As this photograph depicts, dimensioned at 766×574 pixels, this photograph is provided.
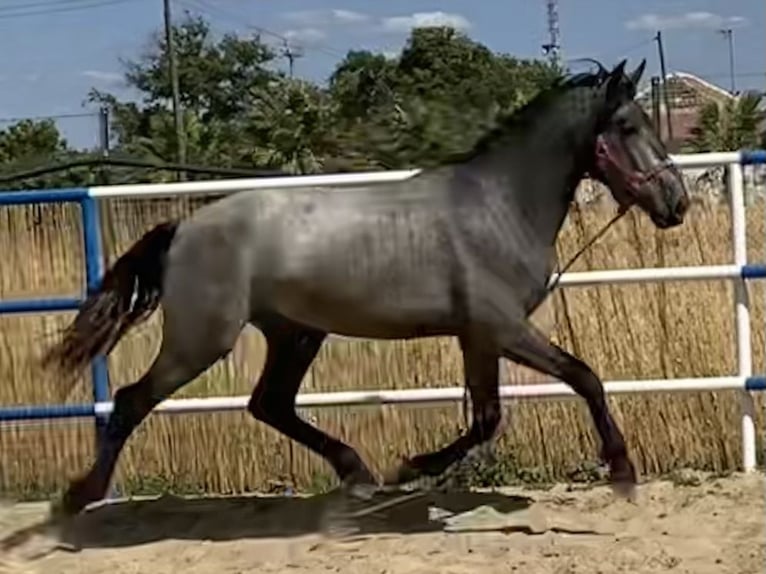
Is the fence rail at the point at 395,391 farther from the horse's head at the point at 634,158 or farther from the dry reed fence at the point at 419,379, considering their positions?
the horse's head at the point at 634,158

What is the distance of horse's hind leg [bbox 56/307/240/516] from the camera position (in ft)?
16.8

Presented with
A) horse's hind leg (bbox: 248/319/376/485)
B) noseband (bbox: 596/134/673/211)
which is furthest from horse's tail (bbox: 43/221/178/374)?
noseband (bbox: 596/134/673/211)

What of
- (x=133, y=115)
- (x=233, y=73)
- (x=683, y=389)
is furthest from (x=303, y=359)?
(x=233, y=73)

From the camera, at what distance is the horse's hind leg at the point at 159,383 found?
Answer: 16.8ft

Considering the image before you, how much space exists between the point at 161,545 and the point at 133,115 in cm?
2273

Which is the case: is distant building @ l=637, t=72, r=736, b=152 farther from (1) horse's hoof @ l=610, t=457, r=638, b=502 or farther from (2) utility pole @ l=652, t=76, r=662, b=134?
(1) horse's hoof @ l=610, t=457, r=638, b=502

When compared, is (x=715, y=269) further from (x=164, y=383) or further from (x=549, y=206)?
(x=164, y=383)

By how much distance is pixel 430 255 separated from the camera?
5.09 m

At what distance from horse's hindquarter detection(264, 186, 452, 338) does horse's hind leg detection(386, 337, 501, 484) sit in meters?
0.17

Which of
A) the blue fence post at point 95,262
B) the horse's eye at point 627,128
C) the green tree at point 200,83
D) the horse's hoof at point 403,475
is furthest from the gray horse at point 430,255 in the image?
the green tree at point 200,83

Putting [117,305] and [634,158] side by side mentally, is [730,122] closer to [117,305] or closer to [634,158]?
[634,158]

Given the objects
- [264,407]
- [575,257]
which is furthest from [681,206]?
[264,407]

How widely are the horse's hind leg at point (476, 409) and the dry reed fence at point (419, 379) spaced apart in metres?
0.73

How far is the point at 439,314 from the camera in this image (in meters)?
5.07
